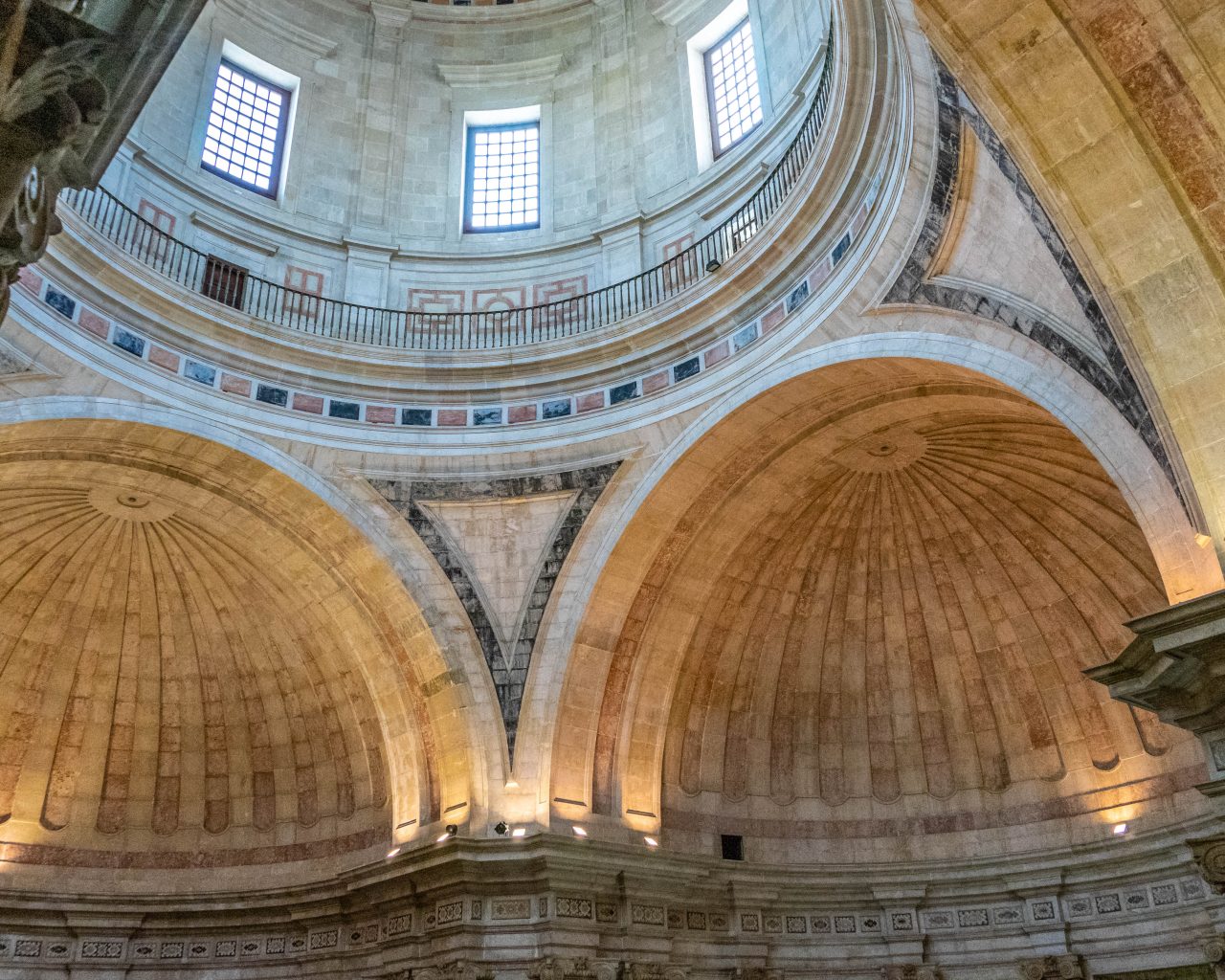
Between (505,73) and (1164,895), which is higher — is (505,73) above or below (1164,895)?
above

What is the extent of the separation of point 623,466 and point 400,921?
6483 mm

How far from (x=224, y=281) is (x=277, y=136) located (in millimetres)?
3277

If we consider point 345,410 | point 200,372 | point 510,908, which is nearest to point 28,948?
point 510,908

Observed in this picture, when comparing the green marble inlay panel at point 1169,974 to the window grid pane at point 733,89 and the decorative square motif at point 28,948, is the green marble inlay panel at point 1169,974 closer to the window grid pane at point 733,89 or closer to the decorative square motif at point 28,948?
the window grid pane at point 733,89

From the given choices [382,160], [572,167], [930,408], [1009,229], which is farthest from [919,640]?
[382,160]

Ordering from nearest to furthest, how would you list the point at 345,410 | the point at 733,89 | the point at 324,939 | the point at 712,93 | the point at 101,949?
the point at 345,410 < the point at 101,949 < the point at 324,939 < the point at 733,89 < the point at 712,93

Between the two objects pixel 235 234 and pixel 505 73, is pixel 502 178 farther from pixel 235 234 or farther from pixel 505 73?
pixel 235 234

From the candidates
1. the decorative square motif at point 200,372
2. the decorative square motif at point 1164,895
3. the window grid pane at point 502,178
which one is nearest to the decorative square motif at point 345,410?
the decorative square motif at point 200,372

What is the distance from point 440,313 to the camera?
16625 millimetres

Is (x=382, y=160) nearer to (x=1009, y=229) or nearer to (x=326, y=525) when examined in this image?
(x=326, y=525)

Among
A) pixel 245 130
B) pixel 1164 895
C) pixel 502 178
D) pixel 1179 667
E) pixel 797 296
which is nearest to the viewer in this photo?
pixel 1179 667

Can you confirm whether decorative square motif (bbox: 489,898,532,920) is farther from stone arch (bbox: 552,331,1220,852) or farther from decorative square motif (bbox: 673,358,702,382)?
decorative square motif (bbox: 673,358,702,382)

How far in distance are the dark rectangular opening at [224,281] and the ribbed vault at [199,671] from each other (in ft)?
8.88

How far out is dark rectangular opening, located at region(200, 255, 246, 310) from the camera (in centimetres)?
1605
